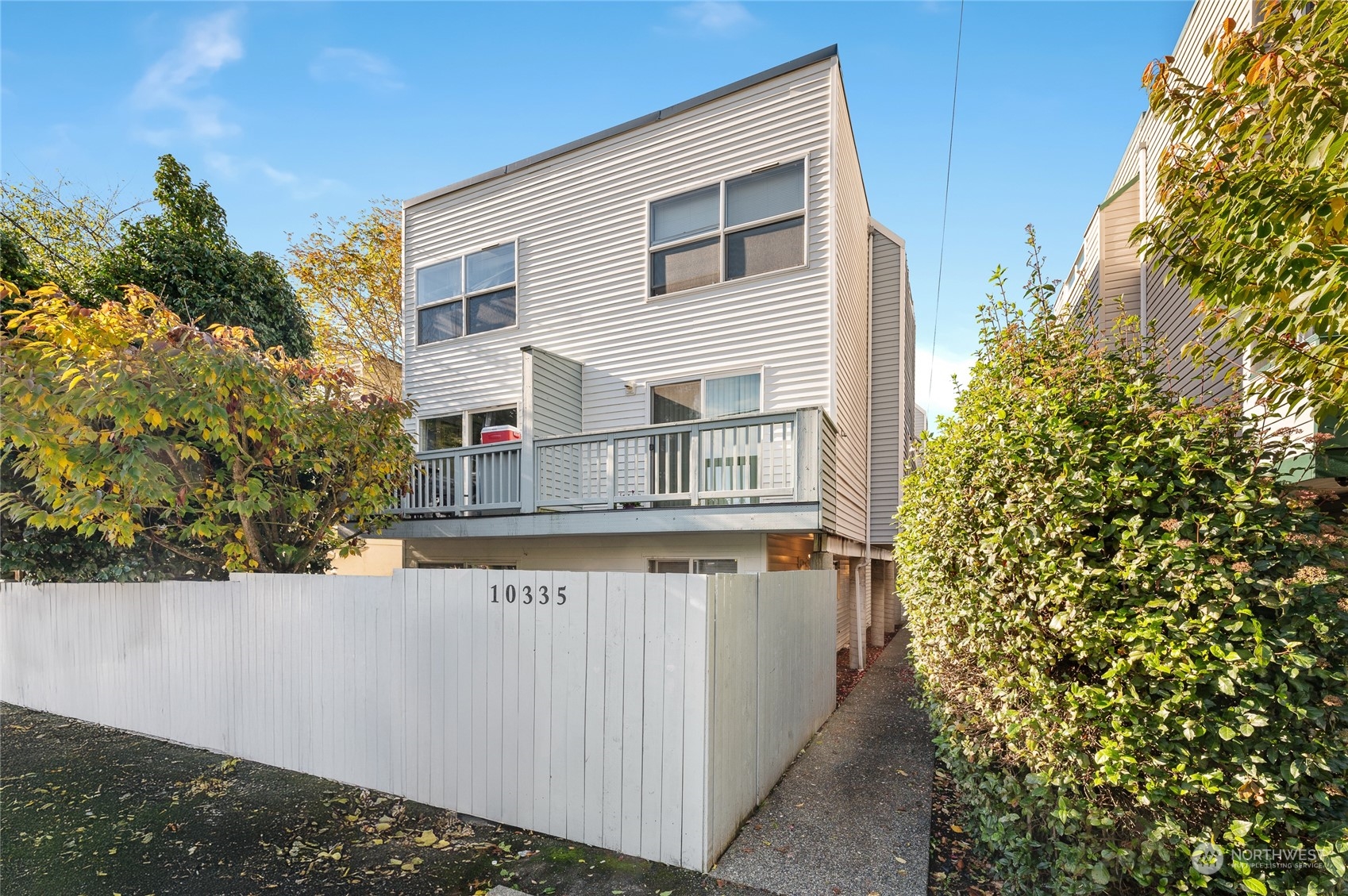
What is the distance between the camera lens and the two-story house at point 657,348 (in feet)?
23.7

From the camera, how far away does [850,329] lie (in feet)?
29.8

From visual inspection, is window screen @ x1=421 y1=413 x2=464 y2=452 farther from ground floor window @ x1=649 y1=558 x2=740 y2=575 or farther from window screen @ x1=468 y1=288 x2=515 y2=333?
ground floor window @ x1=649 y1=558 x2=740 y2=575

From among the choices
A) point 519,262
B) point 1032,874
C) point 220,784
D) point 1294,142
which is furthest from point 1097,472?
point 519,262

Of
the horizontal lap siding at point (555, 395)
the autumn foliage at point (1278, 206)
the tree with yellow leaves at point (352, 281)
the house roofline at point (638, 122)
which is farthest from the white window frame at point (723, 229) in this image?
the tree with yellow leaves at point (352, 281)

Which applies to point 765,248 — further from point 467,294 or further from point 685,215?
point 467,294

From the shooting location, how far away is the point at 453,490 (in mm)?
8688

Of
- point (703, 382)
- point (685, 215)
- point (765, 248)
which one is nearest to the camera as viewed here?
point (765, 248)

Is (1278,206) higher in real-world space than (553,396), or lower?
lower

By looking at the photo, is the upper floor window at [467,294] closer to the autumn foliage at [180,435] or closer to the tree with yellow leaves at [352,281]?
the autumn foliage at [180,435]

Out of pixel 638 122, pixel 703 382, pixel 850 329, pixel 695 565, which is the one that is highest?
pixel 638 122

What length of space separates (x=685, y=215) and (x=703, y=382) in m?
2.39

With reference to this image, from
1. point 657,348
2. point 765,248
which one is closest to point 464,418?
point 657,348

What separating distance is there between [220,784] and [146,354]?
12.0 feet

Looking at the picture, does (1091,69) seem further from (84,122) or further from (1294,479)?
(84,122)
